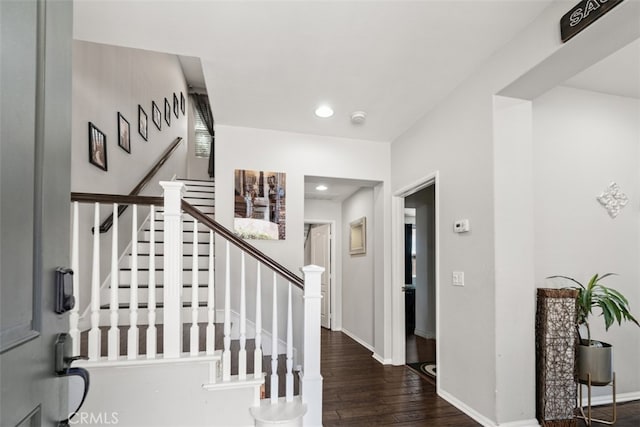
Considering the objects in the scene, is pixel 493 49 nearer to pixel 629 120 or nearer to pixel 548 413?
pixel 629 120

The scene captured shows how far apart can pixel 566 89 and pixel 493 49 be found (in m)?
1.02

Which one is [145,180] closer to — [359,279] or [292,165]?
[292,165]

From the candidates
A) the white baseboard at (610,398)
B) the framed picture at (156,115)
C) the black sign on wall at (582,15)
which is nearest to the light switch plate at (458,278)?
the white baseboard at (610,398)

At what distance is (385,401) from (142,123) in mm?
3964

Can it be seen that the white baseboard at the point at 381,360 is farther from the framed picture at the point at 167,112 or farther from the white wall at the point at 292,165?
the framed picture at the point at 167,112

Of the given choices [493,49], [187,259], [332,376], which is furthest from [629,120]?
[187,259]

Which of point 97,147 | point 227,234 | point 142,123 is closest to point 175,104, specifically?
point 142,123

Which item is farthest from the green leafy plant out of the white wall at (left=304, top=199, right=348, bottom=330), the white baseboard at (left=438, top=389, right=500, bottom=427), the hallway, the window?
the window

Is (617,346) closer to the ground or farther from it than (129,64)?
closer to the ground

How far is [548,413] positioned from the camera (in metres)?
2.36

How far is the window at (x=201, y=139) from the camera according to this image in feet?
27.8

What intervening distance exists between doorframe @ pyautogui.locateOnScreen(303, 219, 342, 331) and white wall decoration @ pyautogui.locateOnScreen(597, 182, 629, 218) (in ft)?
12.9

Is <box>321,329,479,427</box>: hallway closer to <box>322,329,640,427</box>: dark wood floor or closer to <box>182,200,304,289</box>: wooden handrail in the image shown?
<box>322,329,640,427</box>: dark wood floor

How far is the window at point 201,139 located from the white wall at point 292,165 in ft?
16.6
